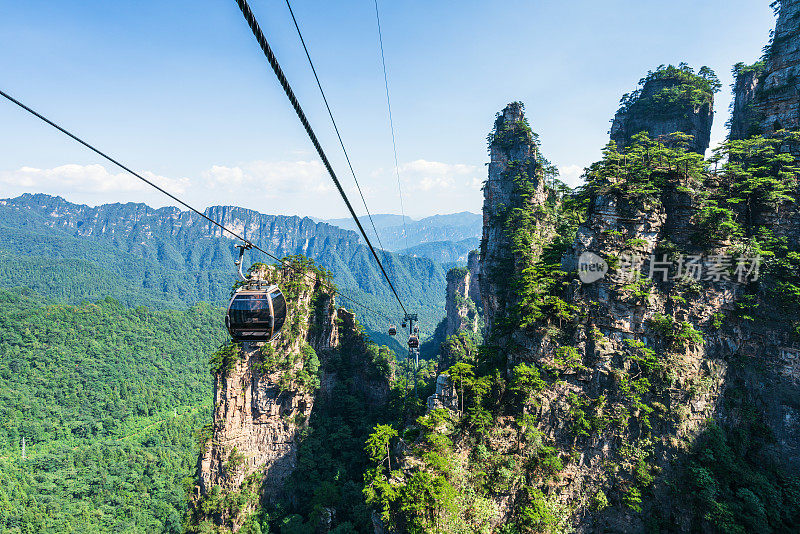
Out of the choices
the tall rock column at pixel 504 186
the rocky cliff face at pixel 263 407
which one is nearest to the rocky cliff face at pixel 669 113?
the tall rock column at pixel 504 186

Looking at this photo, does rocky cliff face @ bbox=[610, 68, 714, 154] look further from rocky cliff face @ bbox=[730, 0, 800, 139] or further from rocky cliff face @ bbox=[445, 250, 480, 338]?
rocky cliff face @ bbox=[445, 250, 480, 338]

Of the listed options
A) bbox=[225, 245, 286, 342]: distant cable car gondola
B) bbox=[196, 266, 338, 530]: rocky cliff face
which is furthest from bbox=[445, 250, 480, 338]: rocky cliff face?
bbox=[225, 245, 286, 342]: distant cable car gondola

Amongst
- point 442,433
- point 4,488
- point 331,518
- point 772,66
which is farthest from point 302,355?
point 4,488

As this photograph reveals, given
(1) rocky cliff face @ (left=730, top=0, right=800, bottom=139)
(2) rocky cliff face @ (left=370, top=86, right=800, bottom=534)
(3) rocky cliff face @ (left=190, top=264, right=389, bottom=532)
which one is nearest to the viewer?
(2) rocky cliff face @ (left=370, top=86, right=800, bottom=534)

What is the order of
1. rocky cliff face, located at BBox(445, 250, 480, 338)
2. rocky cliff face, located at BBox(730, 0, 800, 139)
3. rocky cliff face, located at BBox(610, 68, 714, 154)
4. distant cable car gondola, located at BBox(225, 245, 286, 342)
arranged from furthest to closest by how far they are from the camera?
rocky cliff face, located at BBox(445, 250, 480, 338), rocky cliff face, located at BBox(610, 68, 714, 154), rocky cliff face, located at BBox(730, 0, 800, 139), distant cable car gondola, located at BBox(225, 245, 286, 342)

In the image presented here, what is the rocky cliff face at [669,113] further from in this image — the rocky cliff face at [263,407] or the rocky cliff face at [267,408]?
the rocky cliff face at [263,407]

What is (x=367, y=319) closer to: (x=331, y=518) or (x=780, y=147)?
(x=331, y=518)
